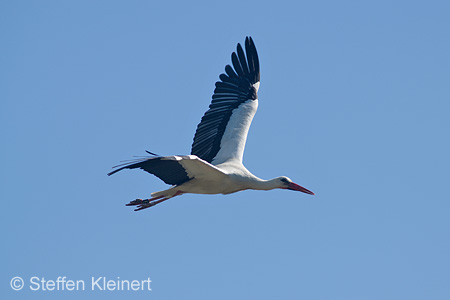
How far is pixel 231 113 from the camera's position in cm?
1533

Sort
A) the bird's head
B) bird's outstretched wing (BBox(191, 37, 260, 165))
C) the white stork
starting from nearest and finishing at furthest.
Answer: the white stork
the bird's head
bird's outstretched wing (BBox(191, 37, 260, 165))

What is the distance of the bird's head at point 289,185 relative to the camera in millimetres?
14211

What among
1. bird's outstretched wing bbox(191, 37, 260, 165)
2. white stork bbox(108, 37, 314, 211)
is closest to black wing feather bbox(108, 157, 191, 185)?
white stork bbox(108, 37, 314, 211)

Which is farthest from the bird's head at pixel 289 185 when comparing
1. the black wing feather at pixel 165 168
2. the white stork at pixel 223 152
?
the black wing feather at pixel 165 168

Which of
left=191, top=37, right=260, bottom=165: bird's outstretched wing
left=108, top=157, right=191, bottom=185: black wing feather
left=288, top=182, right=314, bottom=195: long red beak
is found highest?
left=191, top=37, right=260, bottom=165: bird's outstretched wing

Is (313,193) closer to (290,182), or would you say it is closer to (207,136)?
(290,182)

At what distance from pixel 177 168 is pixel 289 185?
7.92 feet

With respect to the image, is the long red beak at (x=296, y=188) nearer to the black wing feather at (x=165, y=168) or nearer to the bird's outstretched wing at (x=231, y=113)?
the bird's outstretched wing at (x=231, y=113)

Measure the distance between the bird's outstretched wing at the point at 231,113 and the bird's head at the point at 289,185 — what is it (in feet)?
2.76

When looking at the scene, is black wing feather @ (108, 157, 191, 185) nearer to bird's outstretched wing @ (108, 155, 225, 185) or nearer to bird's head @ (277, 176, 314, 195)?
bird's outstretched wing @ (108, 155, 225, 185)

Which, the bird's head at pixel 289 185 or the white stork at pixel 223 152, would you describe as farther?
the bird's head at pixel 289 185

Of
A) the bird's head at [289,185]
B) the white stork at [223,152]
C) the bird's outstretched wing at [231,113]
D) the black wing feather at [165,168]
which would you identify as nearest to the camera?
the black wing feather at [165,168]

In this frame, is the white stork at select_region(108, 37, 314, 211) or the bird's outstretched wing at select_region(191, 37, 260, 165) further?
the bird's outstretched wing at select_region(191, 37, 260, 165)

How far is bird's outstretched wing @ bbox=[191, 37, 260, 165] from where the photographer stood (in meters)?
14.7
